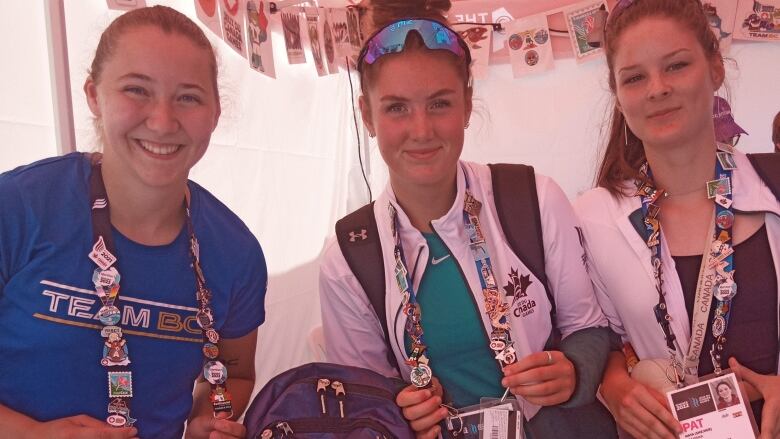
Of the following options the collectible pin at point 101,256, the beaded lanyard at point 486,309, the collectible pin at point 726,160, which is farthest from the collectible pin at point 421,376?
the collectible pin at point 726,160

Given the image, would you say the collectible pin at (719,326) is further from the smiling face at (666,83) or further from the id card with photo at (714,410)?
the smiling face at (666,83)

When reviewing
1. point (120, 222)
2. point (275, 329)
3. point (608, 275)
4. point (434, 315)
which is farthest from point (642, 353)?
point (275, 329)

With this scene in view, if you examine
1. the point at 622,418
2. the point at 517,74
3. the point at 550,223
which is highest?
the point at 517,74

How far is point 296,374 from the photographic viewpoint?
1.58 meters

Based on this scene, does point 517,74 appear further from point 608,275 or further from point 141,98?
point 141,98

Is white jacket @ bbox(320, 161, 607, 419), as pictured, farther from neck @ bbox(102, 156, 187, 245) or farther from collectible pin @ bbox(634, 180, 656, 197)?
neck @ bbox(102, 156, 187, 245)

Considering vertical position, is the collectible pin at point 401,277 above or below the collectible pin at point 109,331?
above

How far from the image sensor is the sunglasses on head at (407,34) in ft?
5.83

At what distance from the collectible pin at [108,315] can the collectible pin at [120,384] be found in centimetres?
12

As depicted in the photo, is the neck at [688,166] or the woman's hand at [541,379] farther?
the neck at [688,166]

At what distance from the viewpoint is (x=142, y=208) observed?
5.33 feet

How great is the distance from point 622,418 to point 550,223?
52cm

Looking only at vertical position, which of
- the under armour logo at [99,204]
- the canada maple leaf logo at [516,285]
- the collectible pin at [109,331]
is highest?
the under armour logo at [99,204]

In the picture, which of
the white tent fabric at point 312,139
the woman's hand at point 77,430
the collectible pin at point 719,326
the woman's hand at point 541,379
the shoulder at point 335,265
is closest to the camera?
the woman's hand at point 77,430
